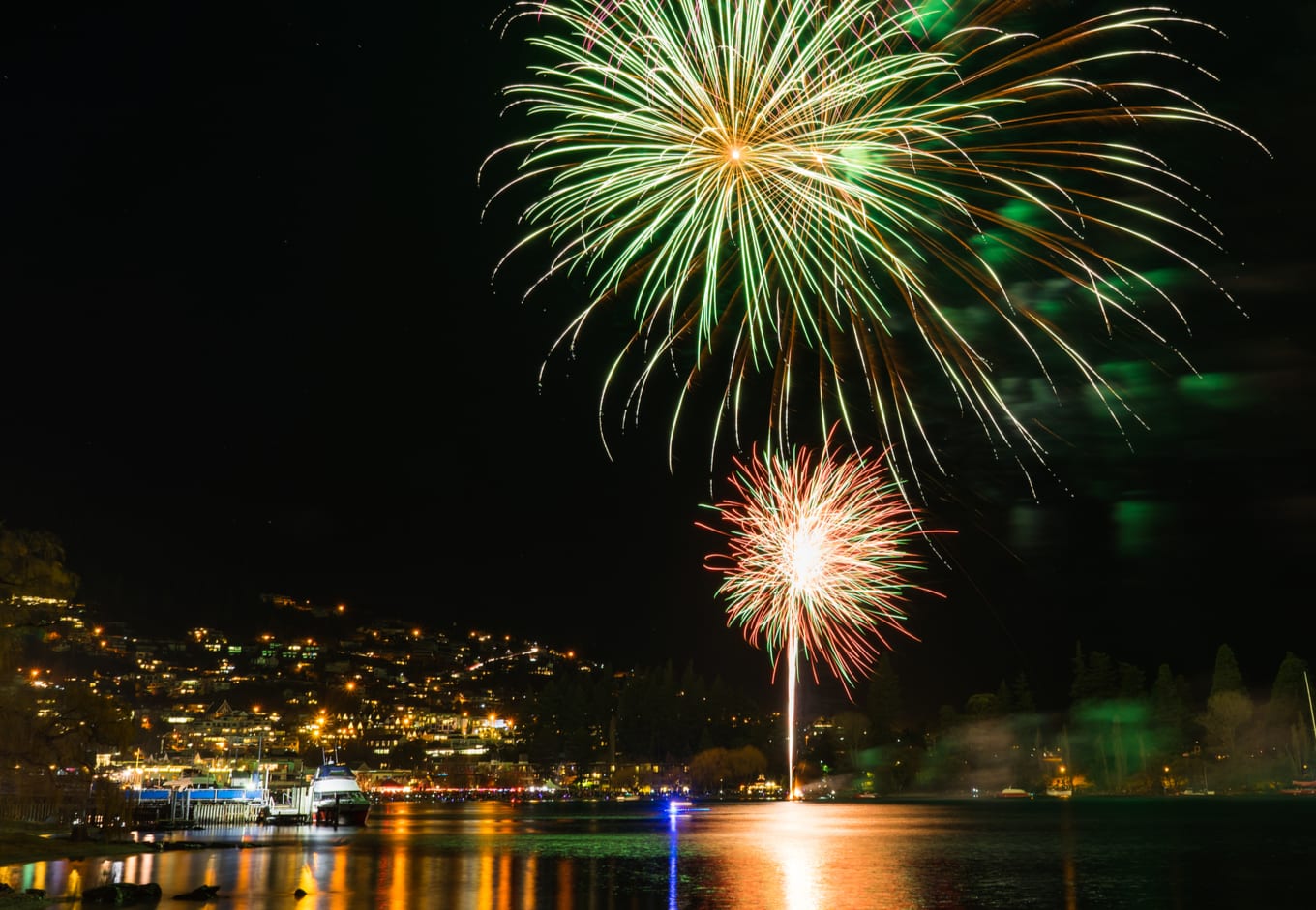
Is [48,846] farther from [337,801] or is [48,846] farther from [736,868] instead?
[337,801]

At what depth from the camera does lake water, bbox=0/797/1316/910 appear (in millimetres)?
31484

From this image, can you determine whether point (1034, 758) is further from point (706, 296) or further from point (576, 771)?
point (706, 296)

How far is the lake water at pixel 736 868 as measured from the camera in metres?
31.5

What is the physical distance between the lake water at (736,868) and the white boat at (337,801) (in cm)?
874

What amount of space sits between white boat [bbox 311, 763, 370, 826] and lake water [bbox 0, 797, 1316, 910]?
344 inches

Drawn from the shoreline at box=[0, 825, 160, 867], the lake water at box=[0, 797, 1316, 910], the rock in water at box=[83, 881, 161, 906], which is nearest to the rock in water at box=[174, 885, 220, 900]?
the lake water at box=[0, 797, 1316, 910]

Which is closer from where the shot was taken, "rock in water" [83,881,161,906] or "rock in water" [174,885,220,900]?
"rock in water" [83,881,161,906]

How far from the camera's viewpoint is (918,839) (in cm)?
6544

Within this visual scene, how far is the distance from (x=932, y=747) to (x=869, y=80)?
433 feet

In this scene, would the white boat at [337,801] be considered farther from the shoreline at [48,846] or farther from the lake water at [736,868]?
the shoreline at [48,846]

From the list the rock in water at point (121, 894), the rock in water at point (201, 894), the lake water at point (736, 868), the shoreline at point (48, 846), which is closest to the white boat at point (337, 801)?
the lake water at point (736, 868)

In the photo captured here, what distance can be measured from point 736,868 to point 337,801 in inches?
2006

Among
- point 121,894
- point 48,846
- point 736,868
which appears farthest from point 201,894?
point 736,868

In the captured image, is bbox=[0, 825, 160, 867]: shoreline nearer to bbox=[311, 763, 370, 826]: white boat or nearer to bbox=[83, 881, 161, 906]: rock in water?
bbox=[83, 881, 161, 906]: rock in water
